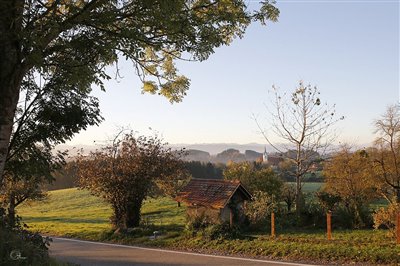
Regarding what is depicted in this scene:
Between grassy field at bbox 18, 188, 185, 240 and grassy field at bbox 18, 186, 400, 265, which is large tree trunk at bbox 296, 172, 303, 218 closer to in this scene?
grassy field at bbox 18, 186, 400, 265

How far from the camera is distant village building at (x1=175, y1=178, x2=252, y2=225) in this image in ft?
71.0

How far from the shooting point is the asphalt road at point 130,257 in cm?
1516

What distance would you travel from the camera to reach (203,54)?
884 cm

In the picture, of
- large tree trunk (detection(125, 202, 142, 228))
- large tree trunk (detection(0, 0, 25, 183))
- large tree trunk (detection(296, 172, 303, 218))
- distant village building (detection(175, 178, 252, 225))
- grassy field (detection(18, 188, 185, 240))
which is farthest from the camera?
grassy field (detection(18, 188, 185, 240))

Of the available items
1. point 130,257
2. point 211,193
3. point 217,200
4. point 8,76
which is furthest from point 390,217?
point 8,76

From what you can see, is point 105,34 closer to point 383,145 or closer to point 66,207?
point 383,145

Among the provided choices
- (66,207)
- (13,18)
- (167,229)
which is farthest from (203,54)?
(66,207)

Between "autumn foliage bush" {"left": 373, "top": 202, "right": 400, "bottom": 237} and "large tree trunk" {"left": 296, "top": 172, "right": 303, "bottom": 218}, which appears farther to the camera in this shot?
"large tree trunk" {"left": 296, "top": 172, "right": 303, "bottom": 218}

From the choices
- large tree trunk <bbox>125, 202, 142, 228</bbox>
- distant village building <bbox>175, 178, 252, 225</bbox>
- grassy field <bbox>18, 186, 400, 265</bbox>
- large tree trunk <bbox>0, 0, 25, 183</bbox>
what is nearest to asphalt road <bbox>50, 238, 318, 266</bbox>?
grassy field <bbox>18, 186, 400, 265</bbox>

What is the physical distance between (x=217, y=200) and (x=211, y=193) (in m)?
1.01

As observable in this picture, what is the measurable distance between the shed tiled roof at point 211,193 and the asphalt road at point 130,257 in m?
4.69

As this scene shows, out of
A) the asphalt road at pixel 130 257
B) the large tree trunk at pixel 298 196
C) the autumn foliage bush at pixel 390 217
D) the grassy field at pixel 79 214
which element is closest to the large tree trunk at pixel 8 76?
the asphalt road at pixel 130 257

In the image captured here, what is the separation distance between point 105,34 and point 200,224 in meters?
13.8

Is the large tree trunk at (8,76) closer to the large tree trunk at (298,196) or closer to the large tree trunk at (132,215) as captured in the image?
the large tree trunk at (132,215)
